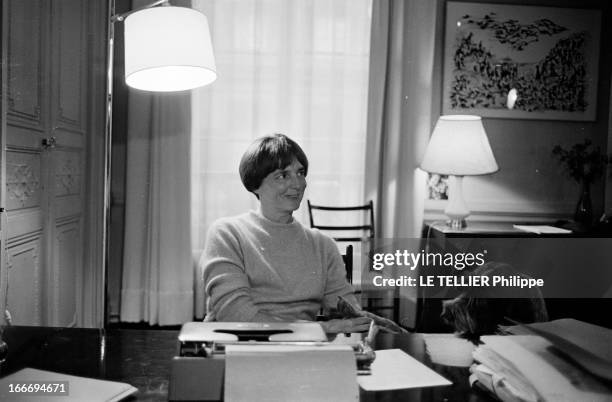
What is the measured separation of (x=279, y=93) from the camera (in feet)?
Result: 8.57

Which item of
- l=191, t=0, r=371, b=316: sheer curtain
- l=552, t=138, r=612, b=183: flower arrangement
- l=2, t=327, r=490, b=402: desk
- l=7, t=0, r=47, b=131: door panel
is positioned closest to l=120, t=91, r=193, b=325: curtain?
l=191, t=0, r=371, b=316: sheer curtain

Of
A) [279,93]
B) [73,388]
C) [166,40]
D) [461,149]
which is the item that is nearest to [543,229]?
[461,149]

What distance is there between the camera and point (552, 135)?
2.85 m

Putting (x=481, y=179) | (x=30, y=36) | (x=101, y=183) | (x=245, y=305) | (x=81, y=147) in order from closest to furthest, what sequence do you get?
(x=245, y=305) → (x=30, y=36) → (x=81, y=147) → (x=101, y=183) → (x=481, y=179)

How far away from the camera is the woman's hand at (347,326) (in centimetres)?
96

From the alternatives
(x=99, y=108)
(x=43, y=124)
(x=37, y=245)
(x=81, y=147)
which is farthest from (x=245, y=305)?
(x=99, y=108)

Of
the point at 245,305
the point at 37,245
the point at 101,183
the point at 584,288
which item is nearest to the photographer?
the point at 245,305

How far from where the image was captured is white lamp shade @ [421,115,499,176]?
7.77ft

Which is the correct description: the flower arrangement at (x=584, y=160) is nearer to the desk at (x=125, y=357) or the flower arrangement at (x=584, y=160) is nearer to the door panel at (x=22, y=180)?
the desk at (x=125, y=357)

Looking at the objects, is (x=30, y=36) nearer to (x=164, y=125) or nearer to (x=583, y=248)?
(x=164, y=125)

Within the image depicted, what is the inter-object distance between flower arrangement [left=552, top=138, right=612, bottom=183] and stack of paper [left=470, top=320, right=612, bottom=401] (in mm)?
2255

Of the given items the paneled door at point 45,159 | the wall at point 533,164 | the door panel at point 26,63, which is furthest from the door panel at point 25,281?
the wall at point 533,164

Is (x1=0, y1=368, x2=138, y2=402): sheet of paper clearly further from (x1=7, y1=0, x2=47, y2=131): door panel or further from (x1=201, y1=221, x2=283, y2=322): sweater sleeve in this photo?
(x1=7, y1=0, x2=47, y2=131): door panel

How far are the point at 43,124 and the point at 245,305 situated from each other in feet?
3.26
